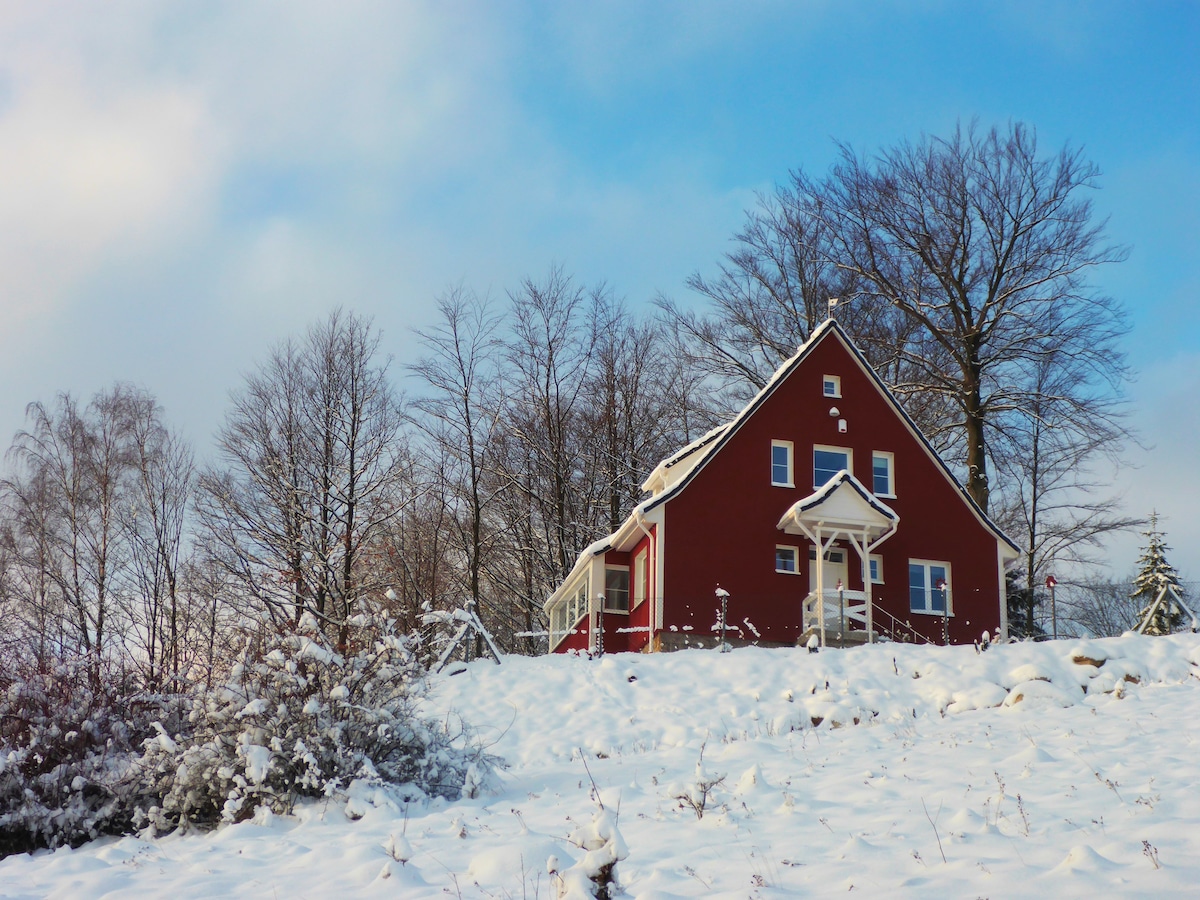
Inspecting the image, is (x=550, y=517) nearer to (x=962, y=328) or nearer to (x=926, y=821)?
(x=962, y=328)

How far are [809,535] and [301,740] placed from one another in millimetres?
14007

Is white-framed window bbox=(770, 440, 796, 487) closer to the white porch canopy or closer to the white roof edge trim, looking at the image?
the white porch canopy

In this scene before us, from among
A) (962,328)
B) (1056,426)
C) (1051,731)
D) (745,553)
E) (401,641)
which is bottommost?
(1051,731)

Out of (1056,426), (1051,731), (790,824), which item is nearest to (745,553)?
(1056,426)

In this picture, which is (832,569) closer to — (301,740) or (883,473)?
(883,473)

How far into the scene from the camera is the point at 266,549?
2455 centimetres

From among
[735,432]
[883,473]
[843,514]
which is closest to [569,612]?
[735,432]

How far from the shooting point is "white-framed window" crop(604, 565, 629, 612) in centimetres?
2512

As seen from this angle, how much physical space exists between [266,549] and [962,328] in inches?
715

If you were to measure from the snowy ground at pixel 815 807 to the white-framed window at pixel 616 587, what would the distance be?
10.4m

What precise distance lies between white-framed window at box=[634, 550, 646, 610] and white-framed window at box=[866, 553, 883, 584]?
15.9ft

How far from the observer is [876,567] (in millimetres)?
22859

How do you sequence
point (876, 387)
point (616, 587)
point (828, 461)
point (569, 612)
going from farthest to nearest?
point (569, 612)
point (616, 587)
point (876, 387)
point (828, 461)

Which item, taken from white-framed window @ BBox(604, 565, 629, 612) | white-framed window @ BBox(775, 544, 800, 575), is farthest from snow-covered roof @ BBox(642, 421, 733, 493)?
white-framed window @ BBox(775, 544, 800, 575)
